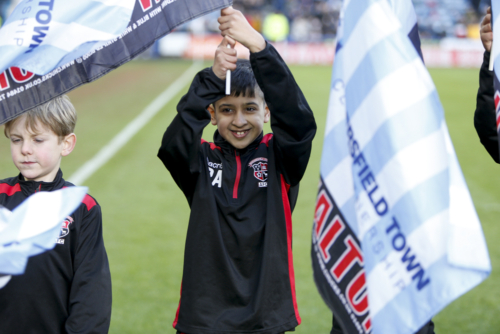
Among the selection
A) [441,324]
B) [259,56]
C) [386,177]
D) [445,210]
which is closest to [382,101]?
[386,177]

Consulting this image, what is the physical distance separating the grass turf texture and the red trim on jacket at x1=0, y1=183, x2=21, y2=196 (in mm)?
1807

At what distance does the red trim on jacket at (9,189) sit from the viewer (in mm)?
2305

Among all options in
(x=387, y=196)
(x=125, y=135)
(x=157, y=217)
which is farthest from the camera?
(x=125, y=135)

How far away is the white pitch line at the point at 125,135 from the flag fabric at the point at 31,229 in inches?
211

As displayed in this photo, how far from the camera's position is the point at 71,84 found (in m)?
2.34

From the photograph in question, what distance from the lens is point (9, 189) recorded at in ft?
7.61

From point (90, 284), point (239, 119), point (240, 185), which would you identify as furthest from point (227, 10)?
point (90, 284)

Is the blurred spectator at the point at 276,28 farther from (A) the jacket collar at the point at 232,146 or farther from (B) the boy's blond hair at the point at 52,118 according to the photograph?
(B) the boy's blond hair at the point at 52,118

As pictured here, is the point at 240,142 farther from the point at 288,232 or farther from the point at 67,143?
the point at 67,143

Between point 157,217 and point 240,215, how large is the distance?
4.02 metres

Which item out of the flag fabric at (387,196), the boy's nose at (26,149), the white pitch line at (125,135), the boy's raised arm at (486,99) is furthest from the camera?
the white pitch line at (125,135)

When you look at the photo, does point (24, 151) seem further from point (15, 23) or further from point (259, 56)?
point (259, 56)

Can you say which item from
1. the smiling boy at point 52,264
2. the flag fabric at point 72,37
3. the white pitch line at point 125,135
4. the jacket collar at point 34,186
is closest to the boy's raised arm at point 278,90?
the flag fabric at point 72,37

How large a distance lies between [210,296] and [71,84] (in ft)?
3.25
